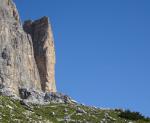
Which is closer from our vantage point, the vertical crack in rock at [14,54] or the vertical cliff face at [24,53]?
the vertical crack in rock at [14,54]

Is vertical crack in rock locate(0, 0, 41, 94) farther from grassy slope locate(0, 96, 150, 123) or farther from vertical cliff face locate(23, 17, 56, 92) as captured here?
grassy slope locate(0, 96, 150, 123)

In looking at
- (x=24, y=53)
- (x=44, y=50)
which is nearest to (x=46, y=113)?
(x=24, y=53)

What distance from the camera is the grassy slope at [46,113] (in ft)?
129

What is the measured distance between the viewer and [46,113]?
44.8 m

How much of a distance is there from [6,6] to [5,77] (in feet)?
48.8

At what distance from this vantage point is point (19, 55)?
7531cm

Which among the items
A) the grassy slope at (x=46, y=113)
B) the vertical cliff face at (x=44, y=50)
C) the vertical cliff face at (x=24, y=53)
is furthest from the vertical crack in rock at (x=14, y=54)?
the grassy slope at (x=46, y=113)

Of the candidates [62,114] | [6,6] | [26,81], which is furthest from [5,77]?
[62,114]

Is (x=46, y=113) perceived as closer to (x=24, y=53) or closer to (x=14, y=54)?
(x=14, y=54)

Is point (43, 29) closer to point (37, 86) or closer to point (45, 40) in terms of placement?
point (45, 40)

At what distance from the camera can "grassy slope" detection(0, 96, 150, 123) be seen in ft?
129

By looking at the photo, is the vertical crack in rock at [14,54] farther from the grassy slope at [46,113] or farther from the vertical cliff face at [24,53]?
the grassy slope at [46,113]

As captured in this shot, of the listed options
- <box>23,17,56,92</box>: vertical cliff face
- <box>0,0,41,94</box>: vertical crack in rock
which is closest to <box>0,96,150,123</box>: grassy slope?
<box>0,0,41,94</box>: vertical crack in rock

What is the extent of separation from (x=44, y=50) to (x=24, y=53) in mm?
7242
